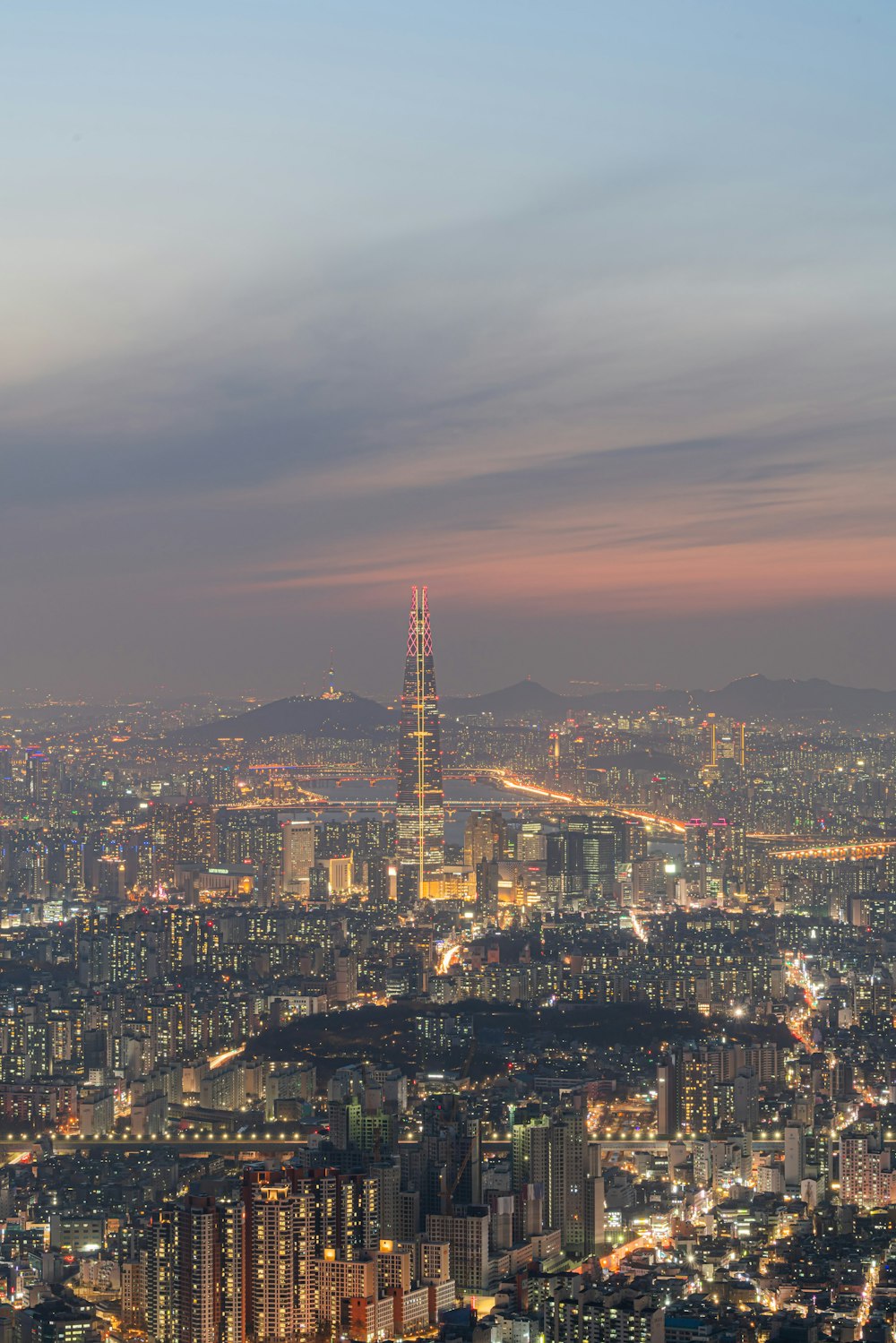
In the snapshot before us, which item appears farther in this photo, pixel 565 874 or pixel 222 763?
pixel 222 763

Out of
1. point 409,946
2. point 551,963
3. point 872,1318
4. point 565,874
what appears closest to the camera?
point 872,1318

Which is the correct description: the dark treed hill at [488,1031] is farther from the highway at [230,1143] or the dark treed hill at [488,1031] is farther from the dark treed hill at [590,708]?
the dark treed hill at [590,708]

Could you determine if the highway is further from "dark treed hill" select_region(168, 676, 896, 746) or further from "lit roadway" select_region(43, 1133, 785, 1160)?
"dark treed hill" select_region(168, 676, 896, 746)

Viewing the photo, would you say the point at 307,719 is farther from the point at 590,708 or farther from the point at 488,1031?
the point at 488,1031

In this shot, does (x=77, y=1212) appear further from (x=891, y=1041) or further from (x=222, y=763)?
(x=222, y=763)

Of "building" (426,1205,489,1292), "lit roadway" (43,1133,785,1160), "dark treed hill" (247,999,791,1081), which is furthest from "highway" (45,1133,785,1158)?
"building" (426,1205,489,1292)

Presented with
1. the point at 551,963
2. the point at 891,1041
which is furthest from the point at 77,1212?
the point at 551,963

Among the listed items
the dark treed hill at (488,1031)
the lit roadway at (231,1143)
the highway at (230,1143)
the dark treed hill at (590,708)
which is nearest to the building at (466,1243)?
the highway at (230,1143)
